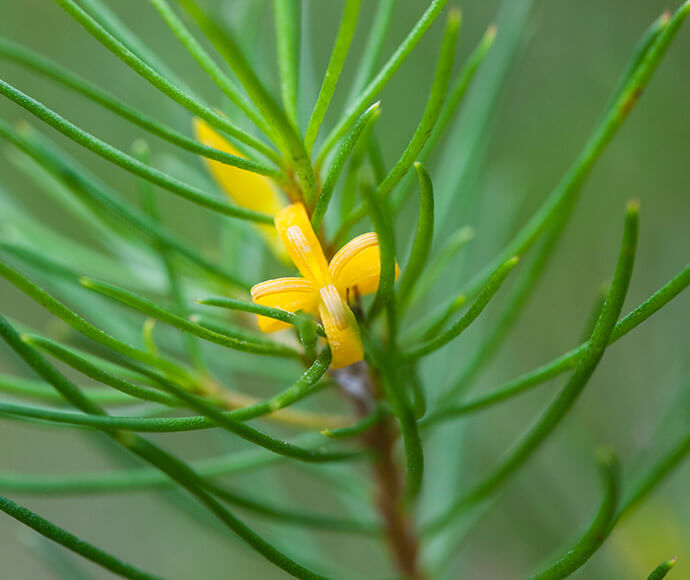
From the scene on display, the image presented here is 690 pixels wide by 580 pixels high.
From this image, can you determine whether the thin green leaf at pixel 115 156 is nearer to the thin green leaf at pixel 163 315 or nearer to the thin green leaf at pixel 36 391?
the thin green leaf at pixel 163 315

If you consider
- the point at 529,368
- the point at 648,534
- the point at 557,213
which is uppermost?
the point at 557,213

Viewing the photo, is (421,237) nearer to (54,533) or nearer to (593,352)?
(593,352)

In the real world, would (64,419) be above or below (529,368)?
above

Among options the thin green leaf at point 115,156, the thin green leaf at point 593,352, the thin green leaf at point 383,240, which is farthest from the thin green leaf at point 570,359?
the thin green leaf at point 115,156

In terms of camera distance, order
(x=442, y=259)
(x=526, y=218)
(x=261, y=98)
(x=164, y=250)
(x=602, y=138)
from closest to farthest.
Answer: (x=261, y=98) → (x=602, y=138) → (x=164, y=250) → (x=442, y=259) → (x=526, y=218)

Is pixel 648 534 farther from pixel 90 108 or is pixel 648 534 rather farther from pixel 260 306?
pixel 90 108

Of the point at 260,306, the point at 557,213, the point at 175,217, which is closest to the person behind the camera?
the point at 260,306

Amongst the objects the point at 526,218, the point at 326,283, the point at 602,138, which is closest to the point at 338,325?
the point at 326,283

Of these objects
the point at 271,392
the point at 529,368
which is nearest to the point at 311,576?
the point at 529,368
